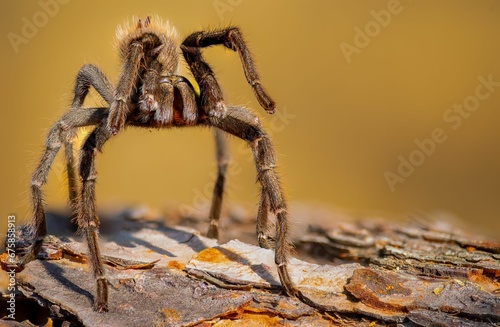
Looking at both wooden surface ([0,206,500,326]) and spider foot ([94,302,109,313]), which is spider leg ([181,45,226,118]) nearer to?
wooden surface ([0,206,500,326])

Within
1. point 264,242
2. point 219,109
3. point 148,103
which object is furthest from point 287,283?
point 148,103

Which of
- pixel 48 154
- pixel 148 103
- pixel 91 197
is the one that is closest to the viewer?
pixel 91 197

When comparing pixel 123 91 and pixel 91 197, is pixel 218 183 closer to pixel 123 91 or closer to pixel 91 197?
pixel 91 197

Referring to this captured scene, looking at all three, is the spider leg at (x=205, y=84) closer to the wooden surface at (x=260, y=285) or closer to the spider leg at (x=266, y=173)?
the spider leg at (x=266, y=173)

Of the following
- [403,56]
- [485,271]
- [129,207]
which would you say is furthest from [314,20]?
[485,271]

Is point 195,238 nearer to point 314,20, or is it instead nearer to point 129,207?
point 129,207

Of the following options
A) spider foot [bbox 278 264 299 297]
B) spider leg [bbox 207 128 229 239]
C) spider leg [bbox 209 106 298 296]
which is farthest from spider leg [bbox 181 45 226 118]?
spider foot [bbox 278 264 299 297]
